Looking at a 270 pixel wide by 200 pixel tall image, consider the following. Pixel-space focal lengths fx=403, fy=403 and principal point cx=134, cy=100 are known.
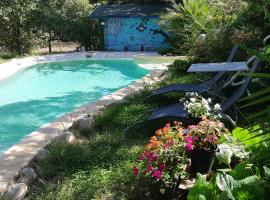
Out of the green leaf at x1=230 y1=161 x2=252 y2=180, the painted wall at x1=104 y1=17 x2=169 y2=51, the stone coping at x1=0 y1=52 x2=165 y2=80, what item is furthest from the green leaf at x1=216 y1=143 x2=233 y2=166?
the painted wall at x1=104 y1=17 x2=169 y2=51

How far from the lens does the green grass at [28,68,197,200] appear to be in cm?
399

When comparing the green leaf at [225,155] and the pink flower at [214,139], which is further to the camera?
the pink flower at [214,139]

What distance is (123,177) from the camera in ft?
13.8

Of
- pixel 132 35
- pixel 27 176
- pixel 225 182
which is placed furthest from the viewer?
pixel 132 35

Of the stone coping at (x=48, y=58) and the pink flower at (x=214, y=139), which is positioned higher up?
the pink flower at (x=214, y=139)

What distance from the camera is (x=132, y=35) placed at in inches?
802

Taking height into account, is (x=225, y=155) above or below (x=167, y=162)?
above

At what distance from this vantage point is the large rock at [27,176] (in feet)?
14.5

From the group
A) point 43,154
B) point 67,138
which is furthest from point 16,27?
point 43,154

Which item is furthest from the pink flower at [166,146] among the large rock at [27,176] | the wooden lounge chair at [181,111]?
the large rock at [27,176]

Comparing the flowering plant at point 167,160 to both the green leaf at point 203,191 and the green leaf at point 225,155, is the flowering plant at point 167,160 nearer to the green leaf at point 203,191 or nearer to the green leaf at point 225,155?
the green leaf at point 225,155

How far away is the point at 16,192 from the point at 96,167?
0.94 meters

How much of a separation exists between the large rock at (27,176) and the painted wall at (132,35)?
15.9 m

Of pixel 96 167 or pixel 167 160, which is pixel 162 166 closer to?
pixel 167 160
